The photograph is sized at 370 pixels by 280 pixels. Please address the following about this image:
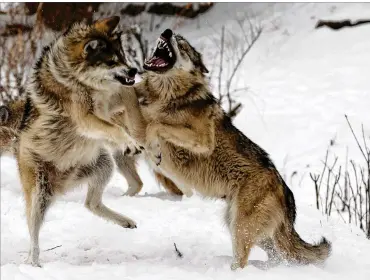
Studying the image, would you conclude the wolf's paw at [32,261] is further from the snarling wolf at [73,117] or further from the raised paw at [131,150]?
the raised paw at [131,150]

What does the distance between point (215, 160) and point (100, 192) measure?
133 centimetres

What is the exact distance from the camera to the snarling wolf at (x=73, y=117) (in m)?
5.43

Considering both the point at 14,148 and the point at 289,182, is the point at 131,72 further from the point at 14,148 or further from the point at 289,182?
the point at 289,182

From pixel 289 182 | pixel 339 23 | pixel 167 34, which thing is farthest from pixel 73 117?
pixel 339 23

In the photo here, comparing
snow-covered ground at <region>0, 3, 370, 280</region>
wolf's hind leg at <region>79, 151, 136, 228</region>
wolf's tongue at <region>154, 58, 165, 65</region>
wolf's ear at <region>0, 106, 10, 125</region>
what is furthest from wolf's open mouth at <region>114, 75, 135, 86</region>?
wolf's ear at <region>0, 106, 10, 125</region>

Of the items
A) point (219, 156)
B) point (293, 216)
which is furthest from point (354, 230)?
point (219, 156)

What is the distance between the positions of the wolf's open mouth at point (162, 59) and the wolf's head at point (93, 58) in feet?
0.53

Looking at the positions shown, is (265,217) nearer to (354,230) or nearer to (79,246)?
(79,246)

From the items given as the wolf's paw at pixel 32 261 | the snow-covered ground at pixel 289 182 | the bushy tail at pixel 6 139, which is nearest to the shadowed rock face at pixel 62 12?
the snow-covered ground at pixel 289 182

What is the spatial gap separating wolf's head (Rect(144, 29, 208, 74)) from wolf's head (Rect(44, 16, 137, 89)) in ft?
0.72

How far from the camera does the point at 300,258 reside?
18.2ft

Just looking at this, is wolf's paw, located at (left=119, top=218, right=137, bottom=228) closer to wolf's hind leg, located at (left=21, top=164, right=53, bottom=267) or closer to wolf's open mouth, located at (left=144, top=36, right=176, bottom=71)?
wolf's hind leg, located at (left=21, top=164, right=53, bottom=267)

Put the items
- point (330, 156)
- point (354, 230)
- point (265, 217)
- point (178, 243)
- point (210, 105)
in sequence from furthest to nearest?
point (330, 156) → point (354, 230) → point (178, 243) → point (210, 105) → point (265, 217)

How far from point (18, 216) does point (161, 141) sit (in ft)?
9.21
